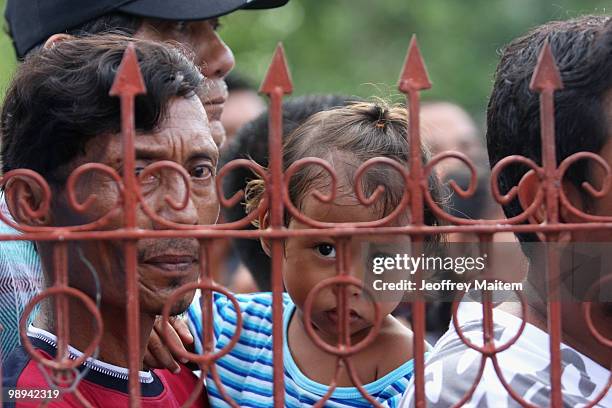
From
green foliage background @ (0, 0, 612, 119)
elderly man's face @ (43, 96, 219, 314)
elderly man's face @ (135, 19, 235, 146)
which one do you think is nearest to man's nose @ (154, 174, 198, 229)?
elderly man's face @ (43, 96, 219, 314)

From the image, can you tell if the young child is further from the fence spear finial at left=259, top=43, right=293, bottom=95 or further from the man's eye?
the fence spear finial at left=259, top=43, right=293, bottom=95

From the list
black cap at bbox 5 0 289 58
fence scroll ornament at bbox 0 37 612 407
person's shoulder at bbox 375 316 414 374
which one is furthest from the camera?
black cap at bbox 5 0 289 58

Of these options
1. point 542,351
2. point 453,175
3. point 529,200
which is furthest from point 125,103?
point 453,175

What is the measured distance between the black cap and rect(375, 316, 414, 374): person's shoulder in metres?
1.06

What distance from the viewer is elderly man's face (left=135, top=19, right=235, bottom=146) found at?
3.39 meters

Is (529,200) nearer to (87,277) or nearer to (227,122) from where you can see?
(87,277)

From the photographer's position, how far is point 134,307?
206 cm

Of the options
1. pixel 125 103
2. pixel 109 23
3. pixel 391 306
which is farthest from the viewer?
pixel 109 23

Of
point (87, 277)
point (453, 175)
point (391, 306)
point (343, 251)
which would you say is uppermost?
point (343, 251)

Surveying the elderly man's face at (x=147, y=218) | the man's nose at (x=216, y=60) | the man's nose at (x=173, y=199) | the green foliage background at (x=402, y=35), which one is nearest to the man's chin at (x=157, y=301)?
the elderly man's face at (x=147, y=218)

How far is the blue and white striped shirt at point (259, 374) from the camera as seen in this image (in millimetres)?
2928

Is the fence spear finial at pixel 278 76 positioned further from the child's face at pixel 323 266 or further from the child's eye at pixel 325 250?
the child's eye at pixel 325 250

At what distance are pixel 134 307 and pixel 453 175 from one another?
149 inches

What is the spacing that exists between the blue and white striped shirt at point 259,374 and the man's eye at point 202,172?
510mm
